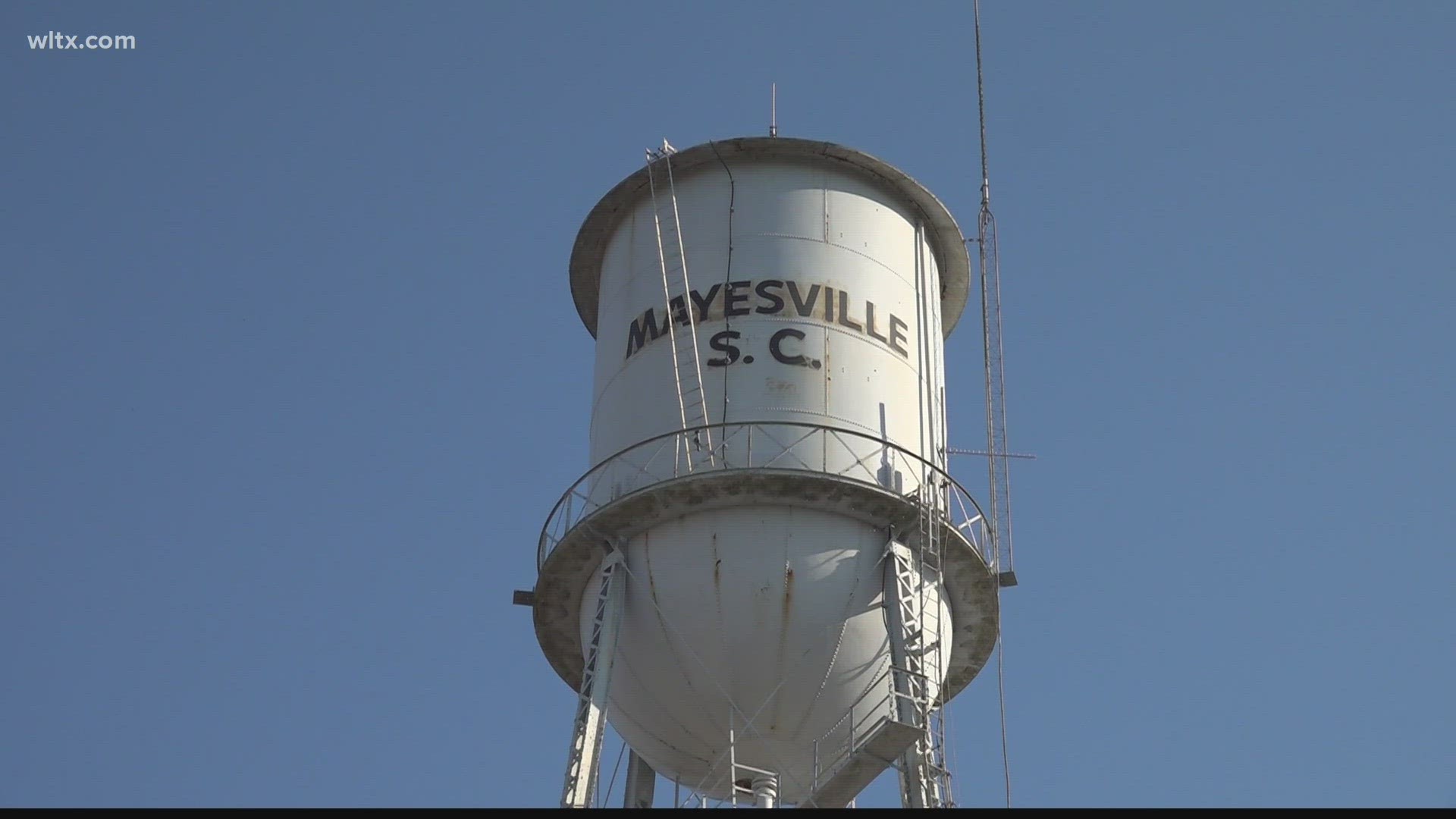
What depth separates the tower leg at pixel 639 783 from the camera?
27797 millimetres

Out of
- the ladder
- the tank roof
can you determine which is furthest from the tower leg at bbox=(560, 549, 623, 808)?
the tank roof

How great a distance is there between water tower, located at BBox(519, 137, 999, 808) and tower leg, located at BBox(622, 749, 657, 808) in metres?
0.03

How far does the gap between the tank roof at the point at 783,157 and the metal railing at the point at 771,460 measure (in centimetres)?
372

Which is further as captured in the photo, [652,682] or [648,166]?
A: [648,166]

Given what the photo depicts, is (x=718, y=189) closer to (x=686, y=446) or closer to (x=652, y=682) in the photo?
(x=686, y=446)

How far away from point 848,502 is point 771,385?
176 centimetres

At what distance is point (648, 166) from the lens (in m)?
29.5

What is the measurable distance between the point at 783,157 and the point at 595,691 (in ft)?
25.5

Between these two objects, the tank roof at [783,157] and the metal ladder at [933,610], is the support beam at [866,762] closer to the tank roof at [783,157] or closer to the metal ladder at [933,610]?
the metal ladder at [933,610]

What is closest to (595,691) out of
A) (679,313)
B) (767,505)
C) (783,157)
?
(767,505)

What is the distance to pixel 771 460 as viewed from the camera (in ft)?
85.9

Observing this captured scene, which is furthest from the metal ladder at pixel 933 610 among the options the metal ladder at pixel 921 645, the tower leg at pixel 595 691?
the tower leg at pixel 595 691
